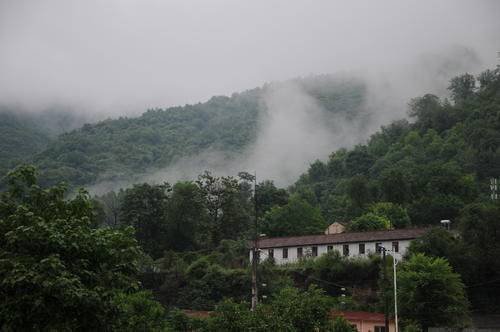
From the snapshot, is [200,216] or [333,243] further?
[200,216]

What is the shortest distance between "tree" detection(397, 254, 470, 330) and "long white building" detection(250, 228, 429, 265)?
37.0 ft

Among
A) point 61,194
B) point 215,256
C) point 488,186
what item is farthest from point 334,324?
point 488,186

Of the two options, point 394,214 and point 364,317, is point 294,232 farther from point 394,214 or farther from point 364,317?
point 364,317

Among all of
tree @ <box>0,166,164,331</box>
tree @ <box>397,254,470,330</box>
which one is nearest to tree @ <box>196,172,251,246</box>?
tree @ <box>397,254,470,330</box>

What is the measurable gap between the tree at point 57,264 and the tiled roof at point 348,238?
4782cm

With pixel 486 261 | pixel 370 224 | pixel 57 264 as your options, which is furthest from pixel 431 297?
pixel 57 264

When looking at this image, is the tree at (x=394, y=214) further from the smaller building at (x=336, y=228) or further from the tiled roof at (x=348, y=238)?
the tiled roof at (x=348, y=238)

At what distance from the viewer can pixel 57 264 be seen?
2239cm

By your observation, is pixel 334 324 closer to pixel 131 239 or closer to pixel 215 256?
pixel 131 239

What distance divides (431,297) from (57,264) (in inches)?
1566

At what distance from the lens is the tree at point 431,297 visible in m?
54.4

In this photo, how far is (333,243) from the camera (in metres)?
73.2

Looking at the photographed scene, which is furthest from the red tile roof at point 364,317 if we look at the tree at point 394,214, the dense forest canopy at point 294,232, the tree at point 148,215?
the tree at point 148,215

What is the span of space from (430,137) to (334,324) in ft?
355
